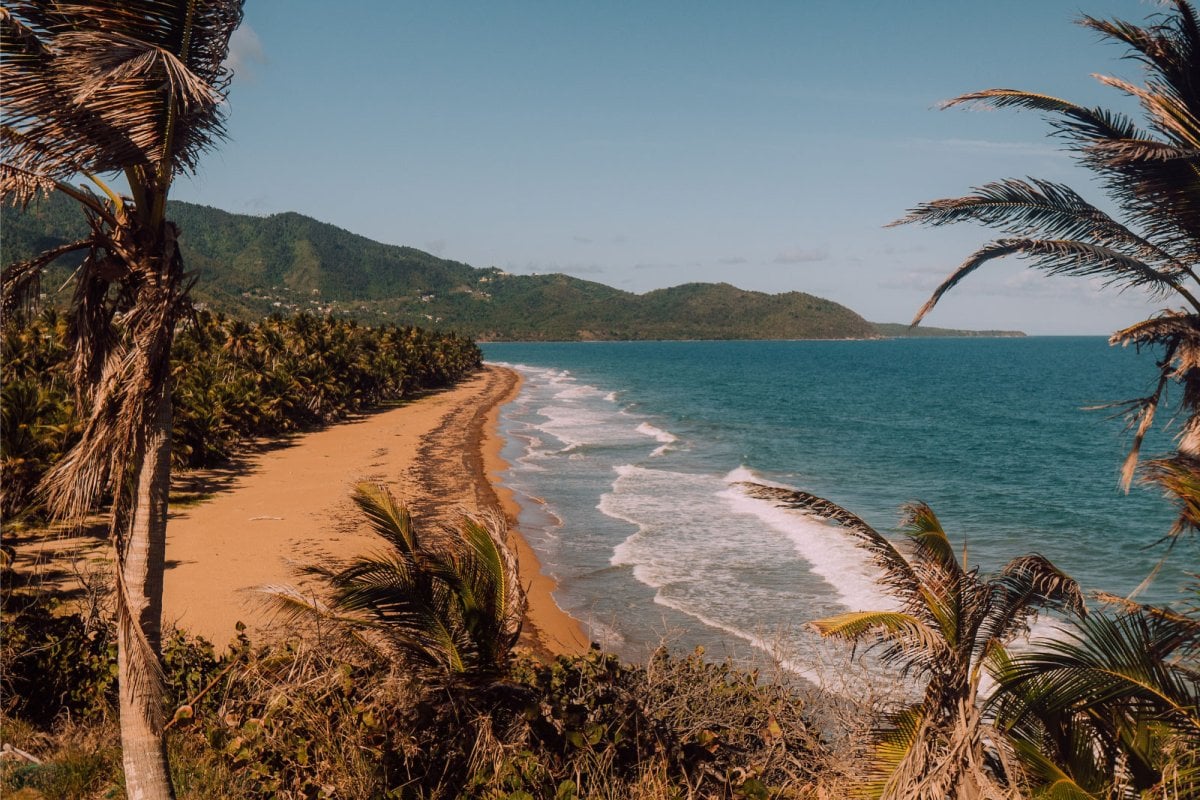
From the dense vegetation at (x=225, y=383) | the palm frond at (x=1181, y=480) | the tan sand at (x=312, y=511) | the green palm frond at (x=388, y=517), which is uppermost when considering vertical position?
the palm frond at (x=1181, y=480)

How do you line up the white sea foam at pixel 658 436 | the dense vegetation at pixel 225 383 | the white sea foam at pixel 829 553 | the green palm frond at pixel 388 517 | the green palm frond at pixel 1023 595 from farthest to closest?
1. the white sea foam at pixel 658 436
2. the white sea foam at pixel 829 553
3. the dense vegetation at pixel 225 383
4. the green palm frond at pixel 388 517
5. the green palm frond at pixel 1023 595

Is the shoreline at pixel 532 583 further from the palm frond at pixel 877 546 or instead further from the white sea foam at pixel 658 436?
the white sea foam at pixel 658 436

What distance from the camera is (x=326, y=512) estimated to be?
73.1 feet

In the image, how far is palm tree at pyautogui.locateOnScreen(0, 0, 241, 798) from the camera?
3.88 m

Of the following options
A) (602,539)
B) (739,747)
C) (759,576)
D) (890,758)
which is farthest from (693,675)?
(602,539)

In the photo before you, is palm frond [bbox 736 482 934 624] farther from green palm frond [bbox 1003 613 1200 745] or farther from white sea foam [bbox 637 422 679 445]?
white sea foam [bbox 637 422 679 445]

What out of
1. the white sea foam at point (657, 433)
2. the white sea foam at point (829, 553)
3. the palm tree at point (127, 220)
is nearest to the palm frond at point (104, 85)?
the palm tree at point (127, 220)

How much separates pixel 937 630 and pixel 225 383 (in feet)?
102

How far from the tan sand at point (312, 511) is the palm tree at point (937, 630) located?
4.09 meters

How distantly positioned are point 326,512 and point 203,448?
6.80m

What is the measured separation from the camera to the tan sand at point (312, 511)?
575 inches

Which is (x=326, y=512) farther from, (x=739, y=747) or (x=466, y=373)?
(x=466, y=373)

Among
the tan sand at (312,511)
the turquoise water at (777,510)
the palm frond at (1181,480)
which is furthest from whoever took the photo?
the turquoise water at (777,510)

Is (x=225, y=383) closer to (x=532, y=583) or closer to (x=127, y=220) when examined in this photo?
(x=532, y=583)
